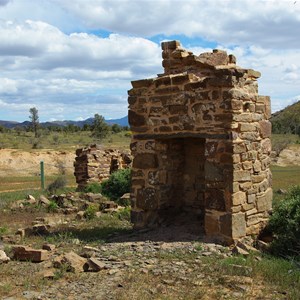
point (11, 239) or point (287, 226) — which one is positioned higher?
point (287, 226)

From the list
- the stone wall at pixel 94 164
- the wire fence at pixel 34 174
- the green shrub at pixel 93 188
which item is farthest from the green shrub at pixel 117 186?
the wire fence at pixel 34 174

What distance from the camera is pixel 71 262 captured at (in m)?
6.04

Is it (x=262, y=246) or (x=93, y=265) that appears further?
(x=262, y=246)

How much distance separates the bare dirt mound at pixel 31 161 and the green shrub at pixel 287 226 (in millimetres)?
24050

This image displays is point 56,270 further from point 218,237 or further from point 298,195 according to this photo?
point 298,195

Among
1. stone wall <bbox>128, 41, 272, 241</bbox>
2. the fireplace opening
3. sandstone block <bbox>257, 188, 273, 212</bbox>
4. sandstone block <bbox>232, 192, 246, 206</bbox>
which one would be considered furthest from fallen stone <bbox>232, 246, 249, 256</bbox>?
the fireplace opening

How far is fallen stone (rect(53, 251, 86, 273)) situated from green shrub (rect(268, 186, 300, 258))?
303 centimetres

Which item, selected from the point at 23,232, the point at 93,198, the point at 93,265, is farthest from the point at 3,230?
the point at 93,265

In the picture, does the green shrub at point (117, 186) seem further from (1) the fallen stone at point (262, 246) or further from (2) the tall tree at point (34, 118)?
(2) the tall tree at point (34, 118)

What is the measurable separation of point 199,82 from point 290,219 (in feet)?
9.12

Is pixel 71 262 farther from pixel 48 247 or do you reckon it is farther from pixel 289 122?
pixel 289 122

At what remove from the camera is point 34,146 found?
3997cm

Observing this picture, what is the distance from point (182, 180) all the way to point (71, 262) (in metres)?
3.52

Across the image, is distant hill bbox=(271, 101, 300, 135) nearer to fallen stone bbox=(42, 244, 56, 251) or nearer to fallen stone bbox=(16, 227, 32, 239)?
fallen stone bbox=(16, 227, 32, 239)
